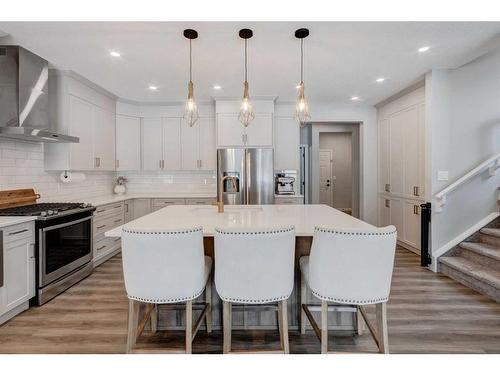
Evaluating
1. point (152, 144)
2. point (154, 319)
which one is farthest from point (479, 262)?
point (152, 144)

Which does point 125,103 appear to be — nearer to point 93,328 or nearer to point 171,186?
point 171,186

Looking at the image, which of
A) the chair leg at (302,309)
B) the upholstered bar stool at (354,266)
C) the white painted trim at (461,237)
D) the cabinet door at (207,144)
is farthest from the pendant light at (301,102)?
the cabinet door at (207,144)

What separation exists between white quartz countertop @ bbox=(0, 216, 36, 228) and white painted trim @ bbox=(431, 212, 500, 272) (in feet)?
14.7

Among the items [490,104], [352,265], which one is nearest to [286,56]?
[352,265]

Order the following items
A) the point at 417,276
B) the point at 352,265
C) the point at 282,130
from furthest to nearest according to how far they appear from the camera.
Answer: the point at 282,130, the point at 417,276, the point at 352,265

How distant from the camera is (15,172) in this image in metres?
3.20

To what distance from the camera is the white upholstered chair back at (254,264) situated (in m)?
1.61

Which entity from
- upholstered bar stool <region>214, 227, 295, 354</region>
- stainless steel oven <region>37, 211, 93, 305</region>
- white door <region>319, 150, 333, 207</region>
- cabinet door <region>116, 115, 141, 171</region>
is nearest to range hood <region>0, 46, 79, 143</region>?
stainless steel oven <region>37, 211, 93, 305</region>

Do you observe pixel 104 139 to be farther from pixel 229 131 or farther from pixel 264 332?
pixel 264 332

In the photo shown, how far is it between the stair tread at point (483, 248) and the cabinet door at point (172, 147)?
14.6 ft

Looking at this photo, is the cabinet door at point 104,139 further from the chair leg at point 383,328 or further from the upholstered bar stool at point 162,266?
the chair leg at point 383,328

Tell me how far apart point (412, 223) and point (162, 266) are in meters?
4.02

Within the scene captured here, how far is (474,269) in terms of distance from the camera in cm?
310

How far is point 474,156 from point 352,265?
313 cm
